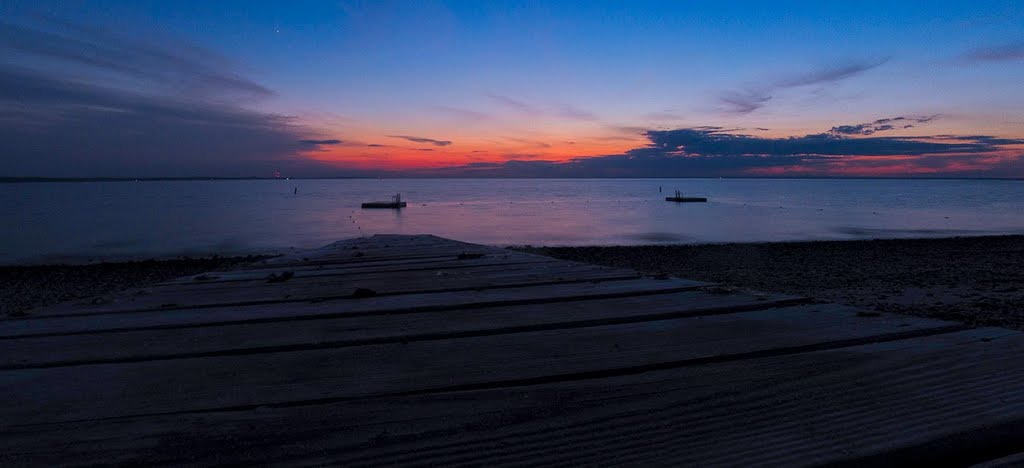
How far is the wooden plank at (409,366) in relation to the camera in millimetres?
1083

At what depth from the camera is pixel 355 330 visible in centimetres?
170

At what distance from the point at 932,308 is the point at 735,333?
1113 cm

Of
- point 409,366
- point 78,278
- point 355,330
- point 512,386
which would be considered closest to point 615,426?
point 512,386

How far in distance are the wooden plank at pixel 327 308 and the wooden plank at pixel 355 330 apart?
0.09m

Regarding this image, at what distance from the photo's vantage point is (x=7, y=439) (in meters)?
0.91

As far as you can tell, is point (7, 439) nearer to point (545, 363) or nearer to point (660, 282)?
point (545, 363)

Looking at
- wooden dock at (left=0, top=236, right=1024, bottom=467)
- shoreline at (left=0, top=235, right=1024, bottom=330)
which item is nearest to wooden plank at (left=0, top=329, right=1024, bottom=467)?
wooden dock at (left=0, top=236, right=1024, bottom=467)

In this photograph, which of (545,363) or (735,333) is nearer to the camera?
(545,363)

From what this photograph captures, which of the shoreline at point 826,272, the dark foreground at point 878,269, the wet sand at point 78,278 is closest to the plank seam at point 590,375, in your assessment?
the dark foreground at point 878,269

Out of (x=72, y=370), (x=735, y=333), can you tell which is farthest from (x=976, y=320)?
(x=72, y=370)

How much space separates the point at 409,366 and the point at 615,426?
1.82ft

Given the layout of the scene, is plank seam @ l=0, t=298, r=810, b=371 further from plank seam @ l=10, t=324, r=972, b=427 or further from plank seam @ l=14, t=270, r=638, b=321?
plank seam @ l=14, t=270, r=638, b=321

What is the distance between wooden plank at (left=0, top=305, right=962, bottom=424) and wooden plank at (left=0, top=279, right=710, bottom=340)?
0.52 m

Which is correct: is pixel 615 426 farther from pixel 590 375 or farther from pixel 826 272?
pixel 826 272
